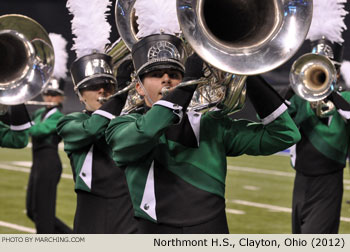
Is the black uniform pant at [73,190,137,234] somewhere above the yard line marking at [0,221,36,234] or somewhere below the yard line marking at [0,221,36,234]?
above

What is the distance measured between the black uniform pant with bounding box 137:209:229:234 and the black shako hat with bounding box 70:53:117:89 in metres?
1.24

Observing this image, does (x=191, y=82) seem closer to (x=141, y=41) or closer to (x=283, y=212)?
(x=141, y=41)

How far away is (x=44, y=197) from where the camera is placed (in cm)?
620

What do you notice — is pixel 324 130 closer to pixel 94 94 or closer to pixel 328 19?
pixel 328 19

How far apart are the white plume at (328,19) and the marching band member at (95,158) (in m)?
1.39

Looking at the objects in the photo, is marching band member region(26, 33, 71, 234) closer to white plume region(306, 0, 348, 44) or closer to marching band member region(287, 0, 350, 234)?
marching band member region(287, 0, 350, 234)

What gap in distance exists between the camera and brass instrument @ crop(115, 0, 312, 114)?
7.32 feet

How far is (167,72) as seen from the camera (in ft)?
8.39

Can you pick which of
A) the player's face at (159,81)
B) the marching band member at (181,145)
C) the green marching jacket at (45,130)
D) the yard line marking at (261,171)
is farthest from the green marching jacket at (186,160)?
the yard line marking at (261,171)

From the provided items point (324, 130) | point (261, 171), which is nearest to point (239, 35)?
point (324, 130)

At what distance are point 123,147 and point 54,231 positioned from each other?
12.5 feet

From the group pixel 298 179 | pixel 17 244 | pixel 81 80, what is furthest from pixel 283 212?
pixel 17 244

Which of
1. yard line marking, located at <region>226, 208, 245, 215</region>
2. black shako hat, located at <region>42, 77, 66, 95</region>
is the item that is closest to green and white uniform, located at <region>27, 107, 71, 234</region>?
black shako hat, located at <region>42, 77, 66, 95</region>

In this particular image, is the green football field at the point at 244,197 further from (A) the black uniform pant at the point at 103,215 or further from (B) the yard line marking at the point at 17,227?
(A) the black uniform pant at the point at 103,215
